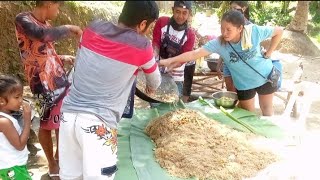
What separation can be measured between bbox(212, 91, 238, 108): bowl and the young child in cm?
229

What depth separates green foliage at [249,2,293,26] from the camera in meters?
12.8

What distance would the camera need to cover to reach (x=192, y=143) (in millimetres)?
3244

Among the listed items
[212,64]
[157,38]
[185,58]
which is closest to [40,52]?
[185,58]

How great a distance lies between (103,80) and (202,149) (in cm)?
133

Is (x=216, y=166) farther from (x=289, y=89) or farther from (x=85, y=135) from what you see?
(x=289, y=89)

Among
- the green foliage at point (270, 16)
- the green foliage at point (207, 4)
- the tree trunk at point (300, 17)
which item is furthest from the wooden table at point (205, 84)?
the green foliage at point (207, 4)

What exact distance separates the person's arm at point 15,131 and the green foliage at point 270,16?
1077cm

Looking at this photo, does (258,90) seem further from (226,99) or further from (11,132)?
(11,132)

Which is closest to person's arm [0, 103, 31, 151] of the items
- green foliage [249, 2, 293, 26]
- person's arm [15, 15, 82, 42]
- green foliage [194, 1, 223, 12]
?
person's arm [15, 15, 82, 42]

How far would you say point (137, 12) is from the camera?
2.10m

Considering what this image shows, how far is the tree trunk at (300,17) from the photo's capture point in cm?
922

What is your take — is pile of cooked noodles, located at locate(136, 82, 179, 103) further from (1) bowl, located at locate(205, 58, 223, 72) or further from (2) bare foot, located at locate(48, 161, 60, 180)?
(1) bowl, located at locate(205, 58, 223, 72)

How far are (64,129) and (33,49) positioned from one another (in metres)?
0.98

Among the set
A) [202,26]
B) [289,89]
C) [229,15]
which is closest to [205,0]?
[202,26]
